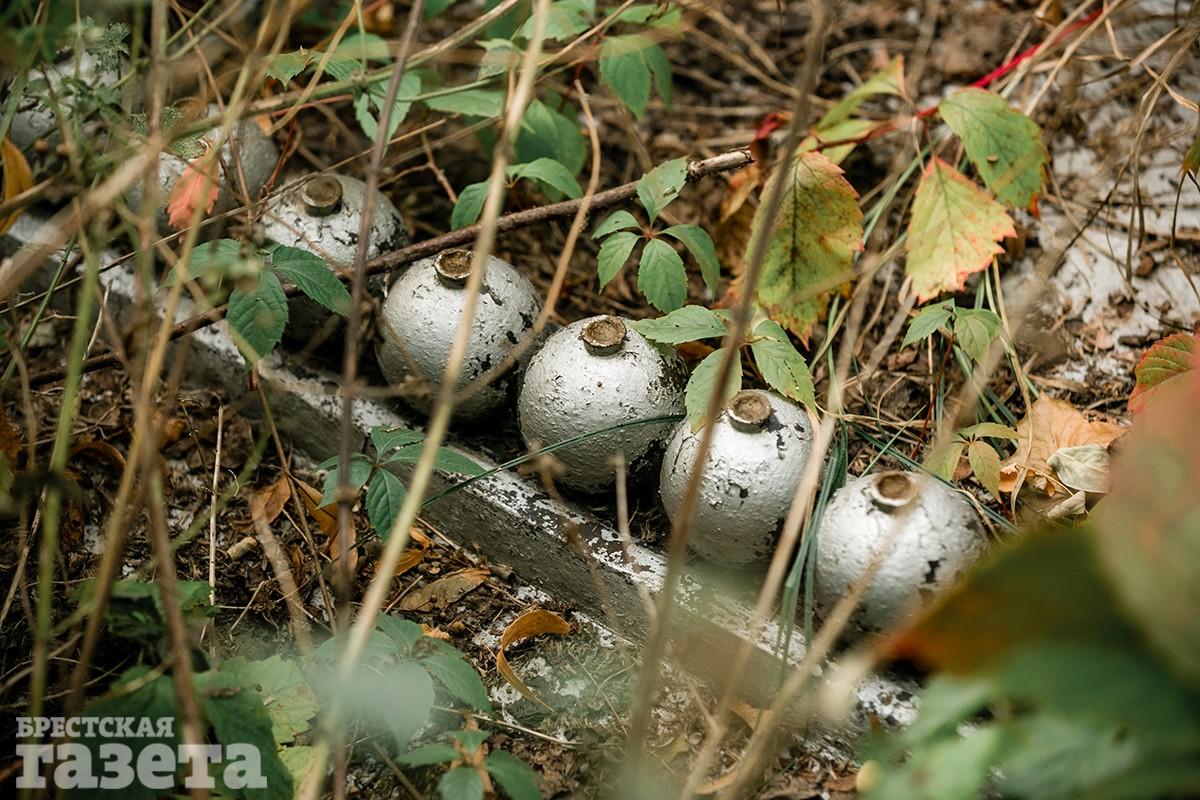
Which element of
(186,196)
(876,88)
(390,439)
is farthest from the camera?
(876,88)

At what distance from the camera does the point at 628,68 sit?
82.4 inches

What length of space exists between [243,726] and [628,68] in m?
1.43

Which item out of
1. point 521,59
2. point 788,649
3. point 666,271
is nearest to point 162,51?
point 521,59

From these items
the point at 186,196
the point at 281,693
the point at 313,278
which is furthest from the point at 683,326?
the point at 186,196

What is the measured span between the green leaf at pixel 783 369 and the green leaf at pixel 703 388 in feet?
0.17

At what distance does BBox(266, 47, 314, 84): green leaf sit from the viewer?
70.8 inches

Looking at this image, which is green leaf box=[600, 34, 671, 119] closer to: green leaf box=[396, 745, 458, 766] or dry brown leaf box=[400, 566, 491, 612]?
dry brown leaf box=[400, 566, 491, 612]

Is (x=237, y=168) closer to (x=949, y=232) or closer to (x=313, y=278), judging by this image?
(x=313, y=278)

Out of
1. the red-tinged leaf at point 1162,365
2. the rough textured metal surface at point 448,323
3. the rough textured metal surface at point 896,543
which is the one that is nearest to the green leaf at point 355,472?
the rough textured metal surface at point 448,323

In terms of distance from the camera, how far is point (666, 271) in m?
1.87

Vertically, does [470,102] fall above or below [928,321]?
above

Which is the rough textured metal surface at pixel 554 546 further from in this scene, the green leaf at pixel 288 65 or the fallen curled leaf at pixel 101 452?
the green leaf at pixel 288 65

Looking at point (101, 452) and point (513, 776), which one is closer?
point (513, 776)

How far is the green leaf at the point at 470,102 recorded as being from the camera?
2047mm
